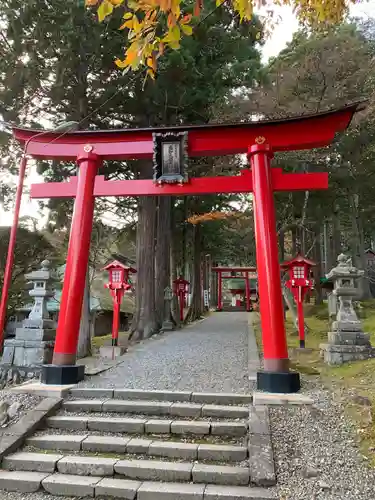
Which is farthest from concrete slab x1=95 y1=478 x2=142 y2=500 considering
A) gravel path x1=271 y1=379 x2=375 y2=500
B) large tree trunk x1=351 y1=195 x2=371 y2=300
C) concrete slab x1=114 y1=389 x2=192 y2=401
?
large tree trunk x1=351 y1=195 x2=371 y2=300

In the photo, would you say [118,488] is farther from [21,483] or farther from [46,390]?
[46,390]

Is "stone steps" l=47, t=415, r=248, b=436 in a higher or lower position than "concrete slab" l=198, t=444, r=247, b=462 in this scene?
higher

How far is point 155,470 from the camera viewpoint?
12.7ft

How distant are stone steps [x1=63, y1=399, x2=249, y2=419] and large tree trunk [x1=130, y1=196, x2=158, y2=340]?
27.8 ft

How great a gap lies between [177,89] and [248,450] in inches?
411

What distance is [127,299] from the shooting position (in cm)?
2564

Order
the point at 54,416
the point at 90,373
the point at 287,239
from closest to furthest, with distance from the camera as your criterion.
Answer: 1. the point at 54,416
2. the point at 90,373
3. the point at 287,239

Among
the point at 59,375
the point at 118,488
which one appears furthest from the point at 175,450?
the point at 59,375

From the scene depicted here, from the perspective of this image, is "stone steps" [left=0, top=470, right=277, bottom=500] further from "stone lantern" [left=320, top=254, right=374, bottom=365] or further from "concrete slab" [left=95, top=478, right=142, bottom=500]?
"stone lantern" [left=320, top=254, right=374, bottom=365]

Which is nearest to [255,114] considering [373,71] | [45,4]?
[373,71]

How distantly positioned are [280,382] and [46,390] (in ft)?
10.6

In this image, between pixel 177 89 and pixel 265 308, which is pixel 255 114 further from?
pixel 265 308

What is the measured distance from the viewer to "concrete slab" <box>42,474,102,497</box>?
369cm

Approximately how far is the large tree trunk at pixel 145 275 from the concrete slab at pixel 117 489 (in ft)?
32.8
